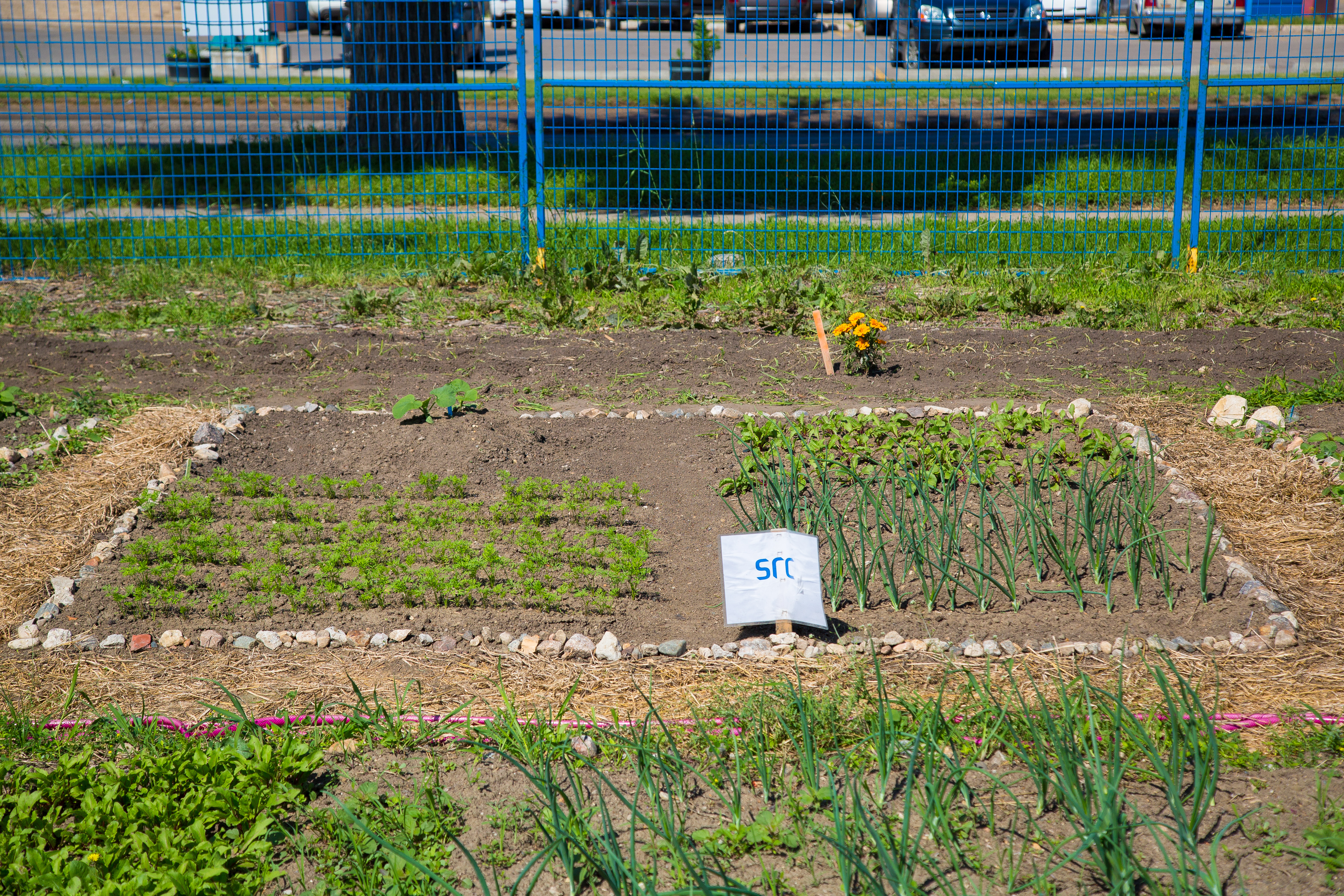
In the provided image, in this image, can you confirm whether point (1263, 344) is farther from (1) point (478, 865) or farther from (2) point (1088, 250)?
(1) point (478, 865)

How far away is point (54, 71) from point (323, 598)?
17252mm

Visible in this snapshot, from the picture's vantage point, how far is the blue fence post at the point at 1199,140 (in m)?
6.79

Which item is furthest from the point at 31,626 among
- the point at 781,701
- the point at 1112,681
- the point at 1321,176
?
the point at 1321,176

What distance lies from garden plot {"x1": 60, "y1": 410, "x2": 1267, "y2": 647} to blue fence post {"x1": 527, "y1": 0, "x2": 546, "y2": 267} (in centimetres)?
291

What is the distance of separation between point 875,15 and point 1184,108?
2.14 metres

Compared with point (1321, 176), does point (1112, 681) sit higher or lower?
lower

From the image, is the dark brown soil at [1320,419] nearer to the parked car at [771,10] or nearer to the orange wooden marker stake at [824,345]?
the orange wooden marker stake at [824,345]

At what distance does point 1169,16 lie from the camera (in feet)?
23.3

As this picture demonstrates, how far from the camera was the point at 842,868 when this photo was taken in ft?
6.29

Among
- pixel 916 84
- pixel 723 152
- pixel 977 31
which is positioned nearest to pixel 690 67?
pixel 723 152

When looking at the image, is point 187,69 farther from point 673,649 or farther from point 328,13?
point 673,649

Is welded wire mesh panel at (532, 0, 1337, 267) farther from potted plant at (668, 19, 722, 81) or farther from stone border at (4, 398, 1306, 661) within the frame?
stone border at (4, 398, 1306, 661)

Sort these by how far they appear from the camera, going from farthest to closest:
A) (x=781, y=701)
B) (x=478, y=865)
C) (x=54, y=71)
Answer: (x=54, y=71), (x=781, y=701), (x=478, y=865)

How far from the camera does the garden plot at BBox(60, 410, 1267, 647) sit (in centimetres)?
313
